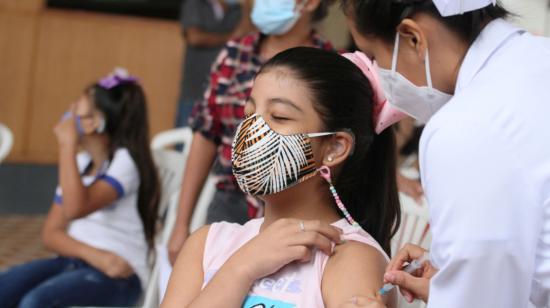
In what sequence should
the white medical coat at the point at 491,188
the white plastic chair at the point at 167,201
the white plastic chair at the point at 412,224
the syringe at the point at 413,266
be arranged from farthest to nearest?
the white plastic chair at the point at 167,201 → the white plastic chair at the point at 412,224 → the syringe at the point at 413,266 → the white medical coat at the point at 491,188

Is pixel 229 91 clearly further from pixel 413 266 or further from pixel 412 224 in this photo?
pixel 413 266

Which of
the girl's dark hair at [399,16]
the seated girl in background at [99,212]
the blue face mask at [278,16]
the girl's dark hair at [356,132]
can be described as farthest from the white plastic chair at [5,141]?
the girl's dark hair at [399,16]

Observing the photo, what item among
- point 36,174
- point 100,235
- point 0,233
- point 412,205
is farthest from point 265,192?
point 36,174

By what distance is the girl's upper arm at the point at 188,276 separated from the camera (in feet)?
5.61

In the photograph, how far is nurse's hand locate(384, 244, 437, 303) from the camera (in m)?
1.44

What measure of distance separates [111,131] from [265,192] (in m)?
1.67

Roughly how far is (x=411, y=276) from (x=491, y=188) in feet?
0.90

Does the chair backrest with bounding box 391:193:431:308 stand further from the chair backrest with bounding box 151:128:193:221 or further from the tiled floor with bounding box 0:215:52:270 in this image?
the tiled floor with bounding box 0:215:52:270

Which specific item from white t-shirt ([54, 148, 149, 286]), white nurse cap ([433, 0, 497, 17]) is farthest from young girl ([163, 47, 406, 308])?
white t-shirt ([54, 148, 149, 286])

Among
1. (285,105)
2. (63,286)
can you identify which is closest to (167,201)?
(63,286)

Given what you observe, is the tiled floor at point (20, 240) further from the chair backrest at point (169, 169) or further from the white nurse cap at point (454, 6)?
the white nurse cap at point (454, 6)

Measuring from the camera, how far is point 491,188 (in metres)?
1.24

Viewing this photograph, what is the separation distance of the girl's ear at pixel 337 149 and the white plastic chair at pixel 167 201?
2.64 feet

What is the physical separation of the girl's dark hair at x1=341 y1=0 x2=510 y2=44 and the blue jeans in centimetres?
152
